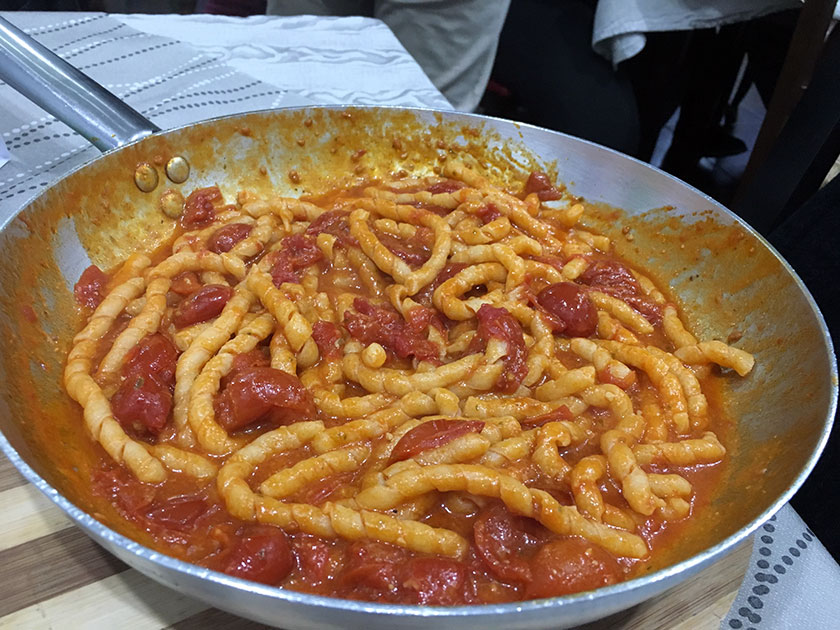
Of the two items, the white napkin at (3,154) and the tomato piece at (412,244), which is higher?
the tomato piece at (412,244)

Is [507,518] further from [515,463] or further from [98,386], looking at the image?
[98,386]

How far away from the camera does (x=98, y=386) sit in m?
1.53

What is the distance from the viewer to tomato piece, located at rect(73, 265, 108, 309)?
5.98 ft

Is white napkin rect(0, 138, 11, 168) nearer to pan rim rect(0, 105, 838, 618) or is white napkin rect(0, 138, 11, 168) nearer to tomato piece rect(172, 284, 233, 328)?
tomato piece rect(172, 284, 233, 328)

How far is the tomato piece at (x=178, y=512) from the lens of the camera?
130 centimetres

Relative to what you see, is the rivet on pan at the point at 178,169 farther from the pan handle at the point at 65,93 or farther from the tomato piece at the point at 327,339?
the tomato piece at the point at 327,339

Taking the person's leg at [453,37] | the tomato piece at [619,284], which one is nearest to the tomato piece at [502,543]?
the tomato piece at [619,284]

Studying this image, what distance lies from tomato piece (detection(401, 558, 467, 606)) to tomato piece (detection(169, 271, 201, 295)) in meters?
1.06

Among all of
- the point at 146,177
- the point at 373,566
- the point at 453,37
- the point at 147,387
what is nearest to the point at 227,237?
the point at 146,177

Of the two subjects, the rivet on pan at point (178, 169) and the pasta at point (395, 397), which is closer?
the pasta at point (395, 397)

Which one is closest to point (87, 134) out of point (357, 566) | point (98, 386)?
point (98, 386)

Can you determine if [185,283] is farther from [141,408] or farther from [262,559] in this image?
[262,559]

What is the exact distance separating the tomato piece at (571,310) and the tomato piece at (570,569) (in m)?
0.70

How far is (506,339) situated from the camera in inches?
66.2
